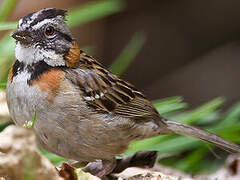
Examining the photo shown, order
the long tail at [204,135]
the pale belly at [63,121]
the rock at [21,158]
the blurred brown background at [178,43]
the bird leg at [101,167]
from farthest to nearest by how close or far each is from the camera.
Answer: the blurred brown background at [178,43] → the long tail at [204,135] → the bird leg at [101,167] → the pale belly at [63,121] → the rock at [21,158]

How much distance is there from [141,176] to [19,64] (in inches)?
47.0

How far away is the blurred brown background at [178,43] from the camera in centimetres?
970

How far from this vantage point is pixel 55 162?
479cm

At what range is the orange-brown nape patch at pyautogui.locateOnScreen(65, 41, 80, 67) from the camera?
430 cm

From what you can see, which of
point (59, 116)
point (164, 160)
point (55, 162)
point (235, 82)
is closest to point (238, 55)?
point (235, 82)

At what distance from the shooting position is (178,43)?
10.0 m

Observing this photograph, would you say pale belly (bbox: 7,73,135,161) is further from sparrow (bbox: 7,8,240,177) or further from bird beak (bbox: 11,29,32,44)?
bird beak (bbox: 11,29,32,44)

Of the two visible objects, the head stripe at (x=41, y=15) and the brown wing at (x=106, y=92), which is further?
the brown wing at (x=106, y=92)

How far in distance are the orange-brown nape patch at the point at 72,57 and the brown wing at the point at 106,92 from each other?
0.04 metres

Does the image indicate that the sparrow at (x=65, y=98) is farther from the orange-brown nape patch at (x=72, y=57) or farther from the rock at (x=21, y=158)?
the rock at (x=21, y=158)

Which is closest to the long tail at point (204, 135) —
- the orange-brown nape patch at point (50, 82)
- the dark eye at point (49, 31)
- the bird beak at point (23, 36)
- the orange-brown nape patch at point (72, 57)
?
the orange-brown nape patch at point (72, 57)

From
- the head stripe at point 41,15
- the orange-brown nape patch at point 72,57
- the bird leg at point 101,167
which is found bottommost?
the bird leg at point 101,167

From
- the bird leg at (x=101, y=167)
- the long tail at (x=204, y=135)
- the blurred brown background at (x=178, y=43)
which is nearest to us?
the bird leg at (x=101, y=167)

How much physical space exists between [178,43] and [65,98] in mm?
6191
